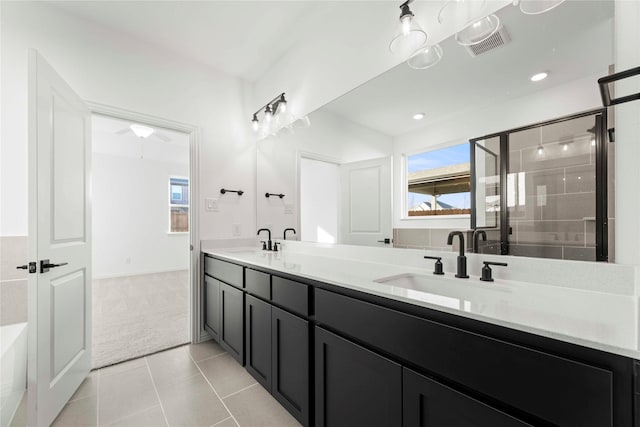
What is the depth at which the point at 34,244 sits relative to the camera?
1.41m

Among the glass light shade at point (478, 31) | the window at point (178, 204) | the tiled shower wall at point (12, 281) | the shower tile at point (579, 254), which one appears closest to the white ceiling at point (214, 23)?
the glass light shade at point (478, 31)

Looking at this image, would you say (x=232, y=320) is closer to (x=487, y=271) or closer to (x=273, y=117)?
(x=487, y=271)

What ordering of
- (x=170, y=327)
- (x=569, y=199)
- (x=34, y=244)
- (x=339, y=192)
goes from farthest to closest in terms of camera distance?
(x=170, y=327)
(x=339, y=192)
(x=34, y=244)
(x=569, y=199)

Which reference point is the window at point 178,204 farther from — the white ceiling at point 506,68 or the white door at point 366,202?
the white ceiling at point 506,68

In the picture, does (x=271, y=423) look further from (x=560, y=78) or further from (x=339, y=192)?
(x=560, y=78)

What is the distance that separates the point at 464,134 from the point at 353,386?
49.5 inches

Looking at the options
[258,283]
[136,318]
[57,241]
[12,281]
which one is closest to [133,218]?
[136,318]

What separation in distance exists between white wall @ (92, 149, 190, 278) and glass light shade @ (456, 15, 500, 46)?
6092 mm

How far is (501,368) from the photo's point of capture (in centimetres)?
69

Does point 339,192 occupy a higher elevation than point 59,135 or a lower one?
lower

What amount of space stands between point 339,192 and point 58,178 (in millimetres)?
1814

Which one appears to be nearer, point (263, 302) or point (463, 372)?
point (463, 372)

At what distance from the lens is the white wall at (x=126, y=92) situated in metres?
1.84

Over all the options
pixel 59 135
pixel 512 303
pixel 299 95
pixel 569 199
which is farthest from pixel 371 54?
pixel 59 135
